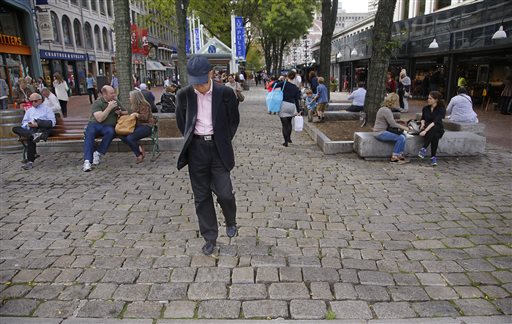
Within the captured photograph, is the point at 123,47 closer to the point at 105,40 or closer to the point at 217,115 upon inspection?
the point at 217,115

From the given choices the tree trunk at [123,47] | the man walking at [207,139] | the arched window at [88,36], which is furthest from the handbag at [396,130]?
the arched window at [88,36]

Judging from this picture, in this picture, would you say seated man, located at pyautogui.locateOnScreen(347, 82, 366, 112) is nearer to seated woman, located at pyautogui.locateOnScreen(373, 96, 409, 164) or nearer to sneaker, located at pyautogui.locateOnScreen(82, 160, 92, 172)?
seated woman, located at pyautogui.locateOnScreen(373, 96, 409, 164)

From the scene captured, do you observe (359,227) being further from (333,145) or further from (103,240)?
(333,145)

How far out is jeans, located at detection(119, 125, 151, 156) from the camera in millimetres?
7551

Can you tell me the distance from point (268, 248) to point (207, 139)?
4.41ft

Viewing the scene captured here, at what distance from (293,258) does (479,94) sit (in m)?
19.2

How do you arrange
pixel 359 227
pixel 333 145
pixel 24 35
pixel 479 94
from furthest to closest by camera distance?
1. pixel 24 35
2. pixel 479 94
3. pixel 333 145
4. pixel 359 227

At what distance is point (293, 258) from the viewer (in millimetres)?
3799

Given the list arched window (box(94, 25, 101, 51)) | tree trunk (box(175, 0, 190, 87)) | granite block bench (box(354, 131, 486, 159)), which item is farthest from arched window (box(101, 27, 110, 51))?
granite block bench (box(354, 131, 486, 159))

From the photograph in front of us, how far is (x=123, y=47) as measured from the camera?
8.95 m

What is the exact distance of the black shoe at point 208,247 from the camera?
3.88m

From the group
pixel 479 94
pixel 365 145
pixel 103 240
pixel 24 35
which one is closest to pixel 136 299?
pixel 103 240

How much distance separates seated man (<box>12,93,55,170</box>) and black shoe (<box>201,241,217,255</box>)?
529 centimetres

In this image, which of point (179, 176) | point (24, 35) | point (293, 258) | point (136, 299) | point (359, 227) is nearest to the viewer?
point (136, 299)
